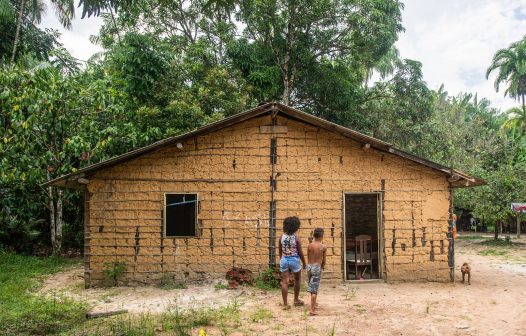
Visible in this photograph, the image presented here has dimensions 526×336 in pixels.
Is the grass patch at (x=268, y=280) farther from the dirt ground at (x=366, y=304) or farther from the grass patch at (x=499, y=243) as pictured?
the grass patch at (x=499, y=243)

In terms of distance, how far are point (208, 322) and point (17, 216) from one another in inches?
447

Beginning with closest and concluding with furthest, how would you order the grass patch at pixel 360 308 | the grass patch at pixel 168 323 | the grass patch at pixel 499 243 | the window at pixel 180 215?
the grass patch at pixel 168 323, the grass patch at pixel 360 308, the window at pixel 180 215, the grass patch at pixel 499 243

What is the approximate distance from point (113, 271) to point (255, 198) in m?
3.52

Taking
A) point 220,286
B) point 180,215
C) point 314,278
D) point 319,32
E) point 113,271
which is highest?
point 319,32

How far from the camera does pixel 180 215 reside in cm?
981

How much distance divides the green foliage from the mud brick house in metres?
0.10

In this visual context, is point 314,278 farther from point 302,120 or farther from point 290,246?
point 302,120

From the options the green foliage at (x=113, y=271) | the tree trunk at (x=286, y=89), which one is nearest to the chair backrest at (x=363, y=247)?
the green foliage at (x=113, y=271)

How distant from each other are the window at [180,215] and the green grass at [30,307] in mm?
2565

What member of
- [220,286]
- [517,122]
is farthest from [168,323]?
[517,122]

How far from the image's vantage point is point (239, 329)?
630 centimetres

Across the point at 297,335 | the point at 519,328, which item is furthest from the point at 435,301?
the point at 297,335

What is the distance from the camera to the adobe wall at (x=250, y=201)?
380 inches

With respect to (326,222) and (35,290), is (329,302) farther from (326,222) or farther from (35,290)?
(35,290)
